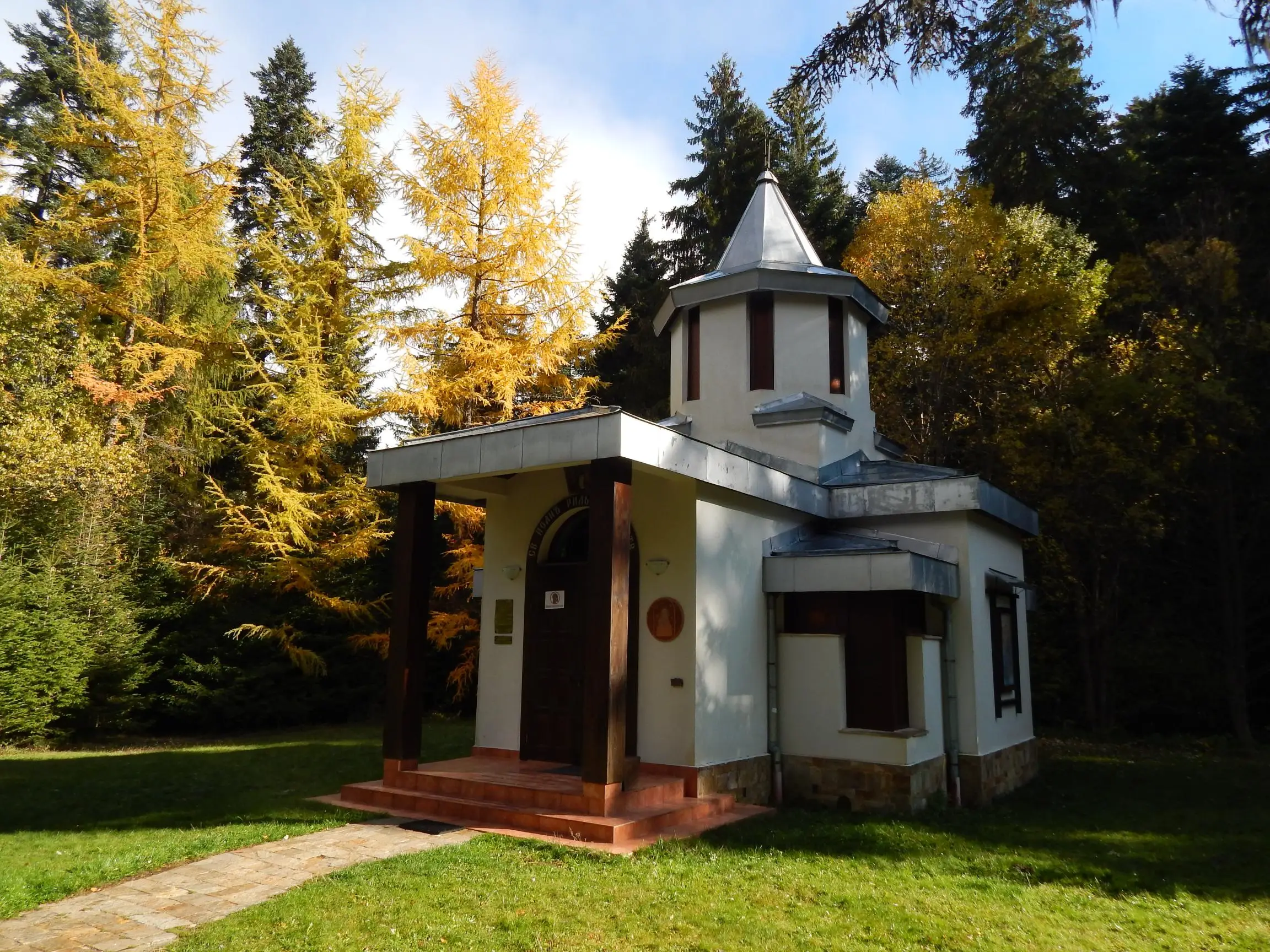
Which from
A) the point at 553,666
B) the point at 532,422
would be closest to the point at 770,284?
the point at 532,422

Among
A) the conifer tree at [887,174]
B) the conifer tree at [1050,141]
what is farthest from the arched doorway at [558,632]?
the conifer tree at [887,174]

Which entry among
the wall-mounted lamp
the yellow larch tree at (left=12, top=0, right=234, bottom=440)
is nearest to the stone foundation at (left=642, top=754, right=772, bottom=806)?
the wall-mounted lamp

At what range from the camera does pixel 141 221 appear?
15.4 meters

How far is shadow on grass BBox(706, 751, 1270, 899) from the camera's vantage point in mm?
6574

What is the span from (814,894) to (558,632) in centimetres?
448

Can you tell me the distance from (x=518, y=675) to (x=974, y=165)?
63.6ft

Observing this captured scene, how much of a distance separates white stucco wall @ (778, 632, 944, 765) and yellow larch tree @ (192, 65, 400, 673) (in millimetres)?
9517

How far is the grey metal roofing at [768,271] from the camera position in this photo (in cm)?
1170

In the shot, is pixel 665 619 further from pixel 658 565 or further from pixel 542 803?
pixel 542 803

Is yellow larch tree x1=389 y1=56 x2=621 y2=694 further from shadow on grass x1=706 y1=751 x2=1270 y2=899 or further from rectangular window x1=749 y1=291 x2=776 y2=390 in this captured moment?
shadow on grass x1=706 y1=751 x2=1270 y2=899

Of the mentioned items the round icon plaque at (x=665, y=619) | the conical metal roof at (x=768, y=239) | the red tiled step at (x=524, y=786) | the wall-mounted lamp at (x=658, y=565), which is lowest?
the red tiled step at (x=524, y=786)

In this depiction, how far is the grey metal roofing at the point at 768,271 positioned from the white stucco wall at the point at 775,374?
8.5 inches

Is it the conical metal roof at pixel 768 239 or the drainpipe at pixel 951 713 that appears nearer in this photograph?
the drainpipe at pixel 951 713

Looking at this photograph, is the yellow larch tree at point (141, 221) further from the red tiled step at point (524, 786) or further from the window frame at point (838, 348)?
the window frame at point (838, 348)
